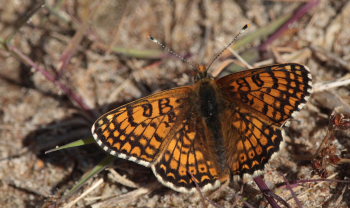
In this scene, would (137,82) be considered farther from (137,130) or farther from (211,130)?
(211,130)

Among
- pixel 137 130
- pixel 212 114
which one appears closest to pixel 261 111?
pixel 212 114

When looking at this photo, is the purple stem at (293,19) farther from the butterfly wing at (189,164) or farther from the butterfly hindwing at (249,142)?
the butterfly wing at (189,164)

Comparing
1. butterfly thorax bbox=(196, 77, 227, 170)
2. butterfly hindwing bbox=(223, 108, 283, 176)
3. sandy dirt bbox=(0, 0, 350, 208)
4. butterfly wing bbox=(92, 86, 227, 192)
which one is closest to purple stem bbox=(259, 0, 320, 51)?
sandy dirt bbox=(0, 0, 350, 208)

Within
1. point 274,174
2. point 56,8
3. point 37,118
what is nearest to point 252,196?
point 274,174

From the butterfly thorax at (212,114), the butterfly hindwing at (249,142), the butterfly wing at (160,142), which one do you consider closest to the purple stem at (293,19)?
the butterfly thorax at (212,114)

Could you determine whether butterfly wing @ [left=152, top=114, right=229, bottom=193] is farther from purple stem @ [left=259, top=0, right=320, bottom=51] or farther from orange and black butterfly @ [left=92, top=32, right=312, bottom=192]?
purple stem @ [left=259, top=0, right=320, bottom=51]

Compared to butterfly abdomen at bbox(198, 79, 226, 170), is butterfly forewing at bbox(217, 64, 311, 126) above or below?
above

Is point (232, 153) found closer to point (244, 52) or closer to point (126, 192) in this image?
point (126, 192)

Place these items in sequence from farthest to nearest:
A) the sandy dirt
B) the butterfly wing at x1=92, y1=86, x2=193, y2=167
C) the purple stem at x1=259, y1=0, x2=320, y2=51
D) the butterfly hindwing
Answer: the purple stem at x1=259, y1=0, x2=320, y2=51
the sandy dirt
the butterfly wing at x1=92, y1=86, x2=193, y2=167
the butterfly hindwing
